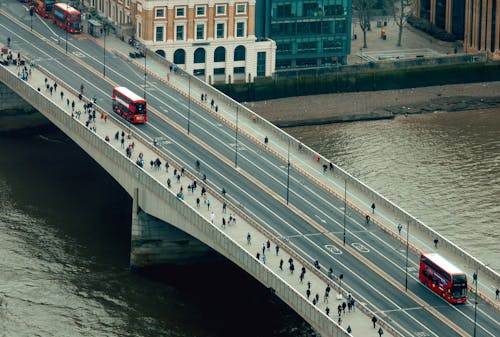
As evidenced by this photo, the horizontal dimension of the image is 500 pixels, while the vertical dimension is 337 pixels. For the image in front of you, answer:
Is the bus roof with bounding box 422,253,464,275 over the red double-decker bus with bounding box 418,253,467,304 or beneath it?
over

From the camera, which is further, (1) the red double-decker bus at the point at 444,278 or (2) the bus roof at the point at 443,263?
(2) the bus roof at the point at 443,263

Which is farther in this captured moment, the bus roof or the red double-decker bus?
the bus roof

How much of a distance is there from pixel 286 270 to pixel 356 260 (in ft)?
30.4

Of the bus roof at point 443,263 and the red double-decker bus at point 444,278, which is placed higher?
the bus roof at point 443,263

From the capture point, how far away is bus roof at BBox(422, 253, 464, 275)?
7426 inches

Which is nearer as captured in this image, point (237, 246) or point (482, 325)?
point (482, 325)

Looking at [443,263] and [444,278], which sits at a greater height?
[443,263]

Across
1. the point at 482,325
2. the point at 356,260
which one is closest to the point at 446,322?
the point at 482,325

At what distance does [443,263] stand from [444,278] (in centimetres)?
237

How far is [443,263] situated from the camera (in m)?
191

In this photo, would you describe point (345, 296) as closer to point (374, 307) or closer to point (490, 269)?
point (374, 307)

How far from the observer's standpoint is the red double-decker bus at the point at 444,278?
18800cm

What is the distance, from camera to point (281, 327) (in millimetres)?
196500

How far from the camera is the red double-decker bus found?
617ft
